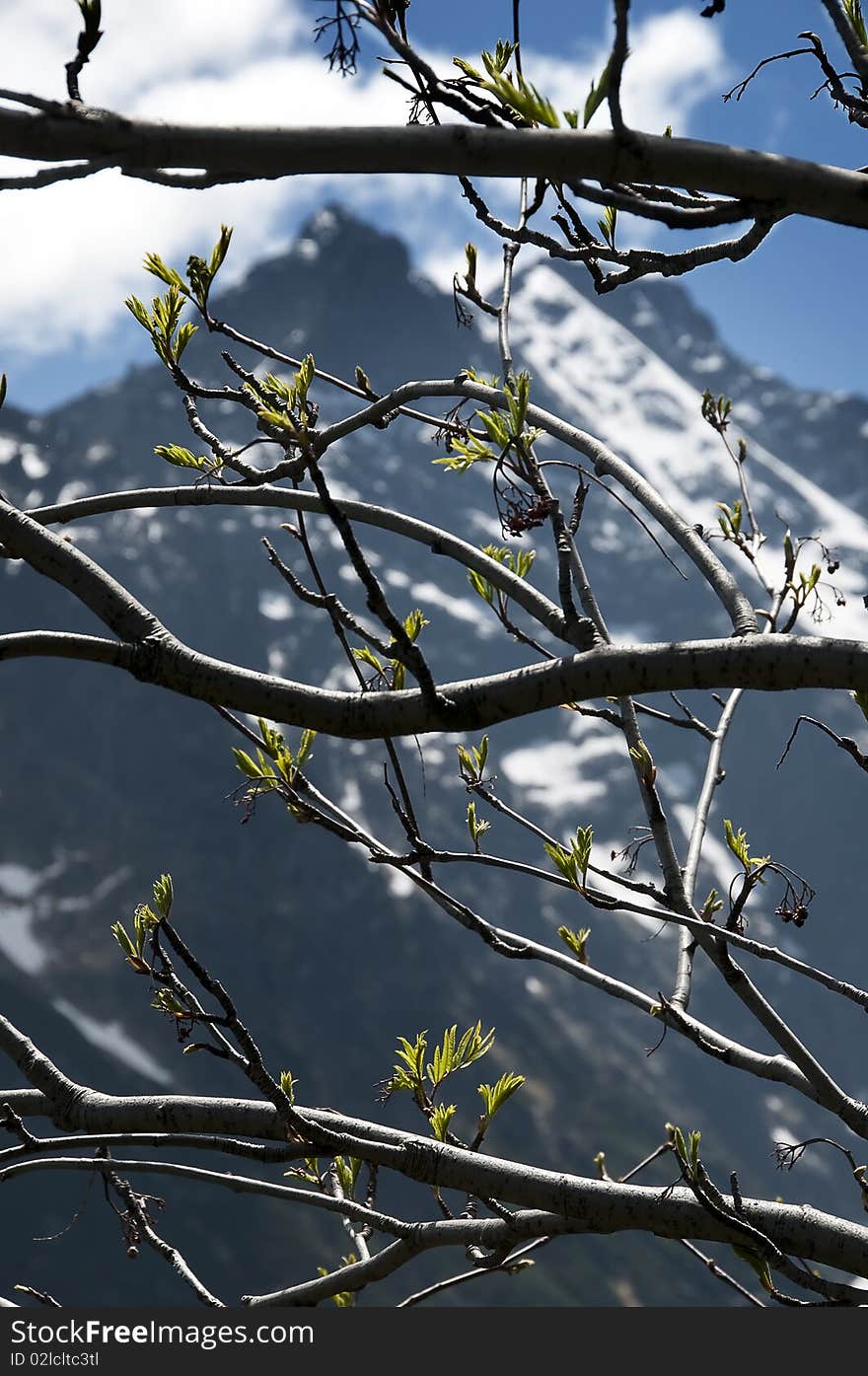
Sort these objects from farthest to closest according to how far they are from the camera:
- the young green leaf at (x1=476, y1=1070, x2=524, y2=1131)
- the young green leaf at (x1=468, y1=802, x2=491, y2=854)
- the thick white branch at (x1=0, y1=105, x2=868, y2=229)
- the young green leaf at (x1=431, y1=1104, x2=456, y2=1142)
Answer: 1. the young green leaf at (x1=468, y1=802, x2=491, y2=854)
2. the young green leaf at (x1=476, y1=1070, x2=524, y2=1131)
3. the young green leaf at (x1=431, y1=1104, x2=456, y2=1142)
4. the thick white branch at (x1=0, y1=105, x2=868, y2=229)

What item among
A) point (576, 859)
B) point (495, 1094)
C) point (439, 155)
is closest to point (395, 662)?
point (576, 859)

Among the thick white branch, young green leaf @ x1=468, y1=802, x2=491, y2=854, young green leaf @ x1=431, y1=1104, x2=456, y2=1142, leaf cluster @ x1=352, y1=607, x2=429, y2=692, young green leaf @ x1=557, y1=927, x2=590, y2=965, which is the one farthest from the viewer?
young green leaf @ x1=468, y1=802, x2=491, y2=854

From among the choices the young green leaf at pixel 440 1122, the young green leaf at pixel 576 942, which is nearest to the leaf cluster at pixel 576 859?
Answer: the young green leaf at pixel 576 942

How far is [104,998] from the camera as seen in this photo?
166m

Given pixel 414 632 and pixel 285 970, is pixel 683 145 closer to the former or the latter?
pixel 414 632

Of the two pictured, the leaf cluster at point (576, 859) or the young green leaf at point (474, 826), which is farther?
the young green leaf at point (474, 826)

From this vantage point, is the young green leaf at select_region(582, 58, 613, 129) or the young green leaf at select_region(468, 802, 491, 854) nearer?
the young green leaf at select_region(582, 58, 613, 129)

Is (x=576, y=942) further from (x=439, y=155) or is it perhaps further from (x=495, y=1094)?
(x=439, y=155)

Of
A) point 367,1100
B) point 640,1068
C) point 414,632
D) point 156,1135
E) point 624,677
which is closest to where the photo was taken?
point 624,677

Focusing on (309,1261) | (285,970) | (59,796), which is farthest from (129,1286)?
(59,796)

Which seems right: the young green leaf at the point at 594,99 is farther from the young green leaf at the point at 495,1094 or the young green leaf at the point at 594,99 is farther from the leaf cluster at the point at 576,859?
the young green leaf at the point at 495,1094

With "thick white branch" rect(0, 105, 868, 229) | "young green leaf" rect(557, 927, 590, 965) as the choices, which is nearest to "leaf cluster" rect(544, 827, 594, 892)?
"young green leaf" rect(557, 927, 590, 965)

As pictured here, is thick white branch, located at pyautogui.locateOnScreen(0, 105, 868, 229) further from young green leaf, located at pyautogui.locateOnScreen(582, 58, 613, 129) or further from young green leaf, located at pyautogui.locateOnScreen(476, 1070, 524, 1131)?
young green leaf, located at pyautogui.locateOnScreen(476, 1070, 524, 1131)

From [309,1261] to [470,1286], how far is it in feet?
62.3
